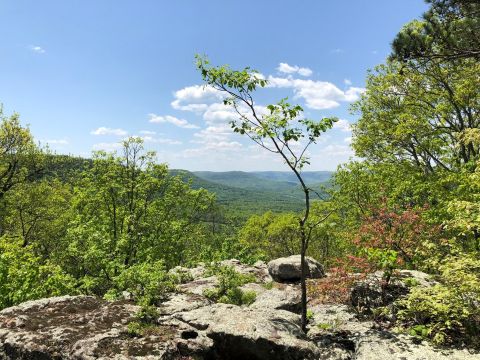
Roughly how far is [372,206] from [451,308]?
10389 mm

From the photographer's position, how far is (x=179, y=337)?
9.23 m

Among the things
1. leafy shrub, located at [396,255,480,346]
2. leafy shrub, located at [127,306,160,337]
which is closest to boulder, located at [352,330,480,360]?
leafy shrub, located at [396,255,480,346]

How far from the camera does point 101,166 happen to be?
28391mm

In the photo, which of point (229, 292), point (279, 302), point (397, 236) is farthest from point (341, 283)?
point (229, 292)

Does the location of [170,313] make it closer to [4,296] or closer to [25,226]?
[4,296]

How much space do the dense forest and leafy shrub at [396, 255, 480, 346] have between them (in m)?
0.05

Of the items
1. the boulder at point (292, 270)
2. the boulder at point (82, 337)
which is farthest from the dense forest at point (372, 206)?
the boulder at point (292, 270)

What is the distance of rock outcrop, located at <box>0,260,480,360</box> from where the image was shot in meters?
8.45

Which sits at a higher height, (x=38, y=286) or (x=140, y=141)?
(x=140, y=141)

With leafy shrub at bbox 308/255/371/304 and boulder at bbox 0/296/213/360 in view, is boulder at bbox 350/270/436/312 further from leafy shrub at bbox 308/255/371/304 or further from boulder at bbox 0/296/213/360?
boulder at bbox 0/296/213/360

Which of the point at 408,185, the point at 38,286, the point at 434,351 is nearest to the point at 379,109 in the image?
the point at 408,185

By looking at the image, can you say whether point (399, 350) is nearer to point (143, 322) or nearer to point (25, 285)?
point (143, 322)

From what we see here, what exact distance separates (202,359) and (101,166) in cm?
2313

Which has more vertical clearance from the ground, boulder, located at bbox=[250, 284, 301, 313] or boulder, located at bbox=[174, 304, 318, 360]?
boulder, located at bbox=[174, 304, 318, 360]
